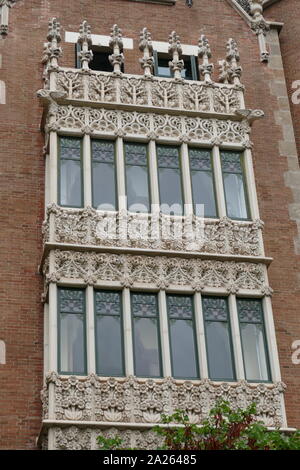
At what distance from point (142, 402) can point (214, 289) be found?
11.2 feet

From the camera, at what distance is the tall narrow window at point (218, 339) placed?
21109 mm

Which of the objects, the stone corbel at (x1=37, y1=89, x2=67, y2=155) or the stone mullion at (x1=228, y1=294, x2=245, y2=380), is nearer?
the stone mullion at (x1=228, y1=294, x2=245, y2=380)

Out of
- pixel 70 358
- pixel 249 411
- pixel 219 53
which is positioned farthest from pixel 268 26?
pixel 249 411

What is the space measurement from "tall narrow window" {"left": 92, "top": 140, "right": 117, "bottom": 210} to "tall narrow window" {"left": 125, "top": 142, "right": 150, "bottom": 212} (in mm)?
370

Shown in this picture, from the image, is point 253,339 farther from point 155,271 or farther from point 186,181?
point 186,181

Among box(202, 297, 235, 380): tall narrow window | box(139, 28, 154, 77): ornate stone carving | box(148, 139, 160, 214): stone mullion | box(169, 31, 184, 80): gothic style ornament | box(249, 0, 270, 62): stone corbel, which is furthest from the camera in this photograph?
box(249, 0, 270, 62): stone corbel

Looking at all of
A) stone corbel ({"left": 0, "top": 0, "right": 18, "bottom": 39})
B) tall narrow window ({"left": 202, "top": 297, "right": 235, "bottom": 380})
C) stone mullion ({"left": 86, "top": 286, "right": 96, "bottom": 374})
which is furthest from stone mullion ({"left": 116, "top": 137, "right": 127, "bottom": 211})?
stone corbel ({"left": 0, "top": 0, "right": 18, "bottom": 39})

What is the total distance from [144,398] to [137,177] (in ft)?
19.0

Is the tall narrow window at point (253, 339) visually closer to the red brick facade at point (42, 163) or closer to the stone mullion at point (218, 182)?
the red brick facade at point (42, 163)

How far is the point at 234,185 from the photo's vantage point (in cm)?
2377

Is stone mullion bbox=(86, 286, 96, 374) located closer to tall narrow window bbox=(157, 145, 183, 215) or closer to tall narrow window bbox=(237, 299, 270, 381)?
tall narrow window bbox=(157, 145, 183, 215)

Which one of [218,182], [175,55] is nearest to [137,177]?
[218,182]

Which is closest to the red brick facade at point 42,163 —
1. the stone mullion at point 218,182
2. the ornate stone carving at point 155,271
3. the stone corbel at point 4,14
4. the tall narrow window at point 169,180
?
the stone corbel at point 4,14

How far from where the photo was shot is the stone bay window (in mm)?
20234
